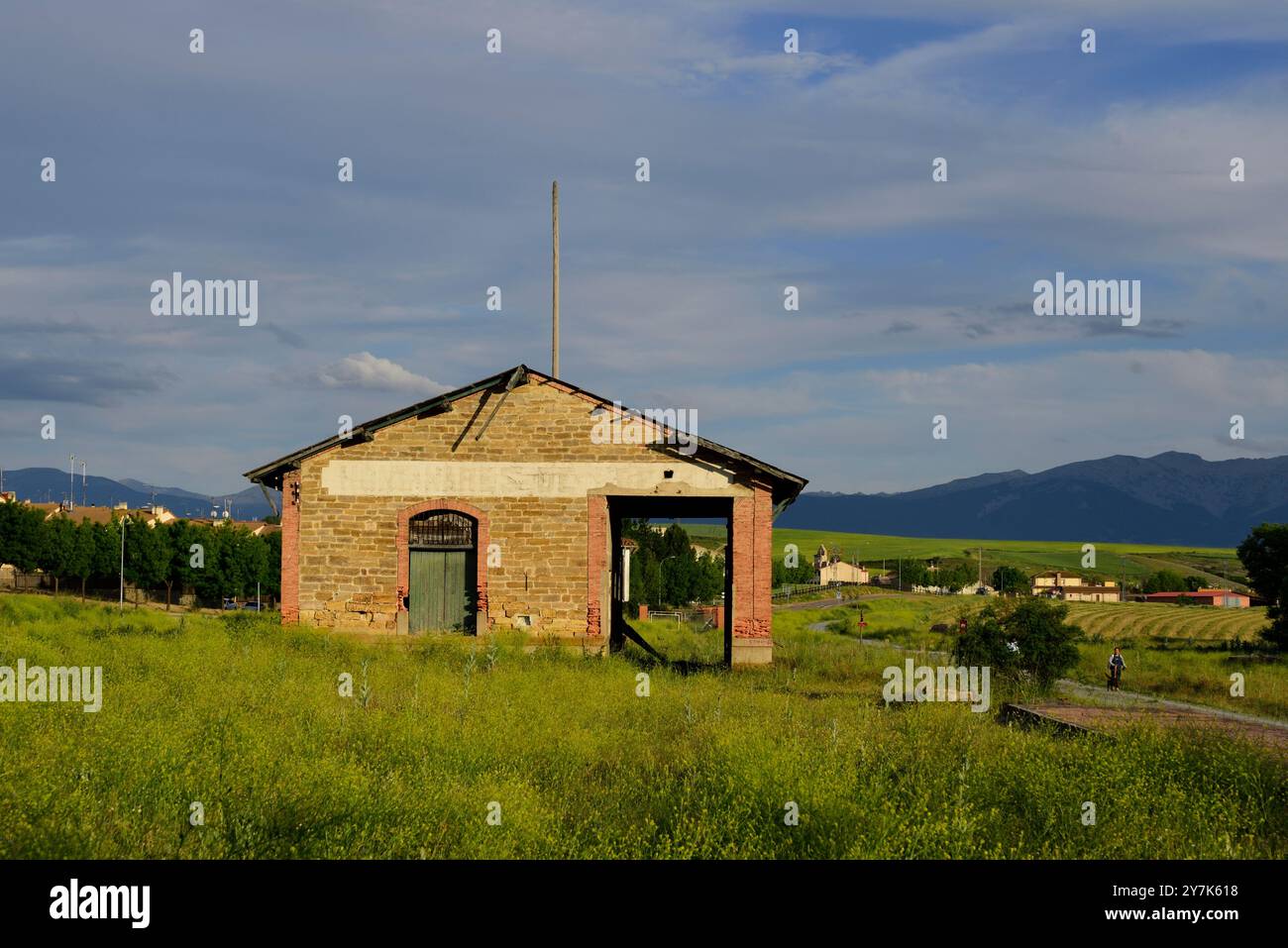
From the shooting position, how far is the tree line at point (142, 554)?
68.6 m

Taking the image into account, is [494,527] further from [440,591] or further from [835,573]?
[835,573]

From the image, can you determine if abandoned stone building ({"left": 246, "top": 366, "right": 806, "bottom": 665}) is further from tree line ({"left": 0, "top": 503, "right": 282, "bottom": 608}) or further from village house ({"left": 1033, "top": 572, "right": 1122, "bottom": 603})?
village house ({"left": 1033, "top": 572, "right": 1122, "bottom": 603})

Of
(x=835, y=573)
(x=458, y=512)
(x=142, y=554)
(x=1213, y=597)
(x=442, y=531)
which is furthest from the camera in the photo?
(x=835, y=573)

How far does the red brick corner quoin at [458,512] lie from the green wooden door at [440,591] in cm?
27

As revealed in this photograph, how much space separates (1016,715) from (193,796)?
11696 mm

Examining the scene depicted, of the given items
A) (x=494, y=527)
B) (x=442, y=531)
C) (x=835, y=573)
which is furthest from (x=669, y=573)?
(x=835, y=573)

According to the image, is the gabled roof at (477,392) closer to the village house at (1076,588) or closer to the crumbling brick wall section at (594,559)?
the crumbling brick wall section at (594,559)

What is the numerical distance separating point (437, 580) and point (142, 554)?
6056cm

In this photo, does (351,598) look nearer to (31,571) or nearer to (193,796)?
(193,796)

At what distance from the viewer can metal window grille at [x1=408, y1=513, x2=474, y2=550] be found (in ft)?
64.2

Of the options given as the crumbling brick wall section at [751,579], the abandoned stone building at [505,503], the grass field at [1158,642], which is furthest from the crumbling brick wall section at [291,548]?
the grass field at [1158,642]

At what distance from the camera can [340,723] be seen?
1030cm

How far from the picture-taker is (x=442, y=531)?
1964cm
